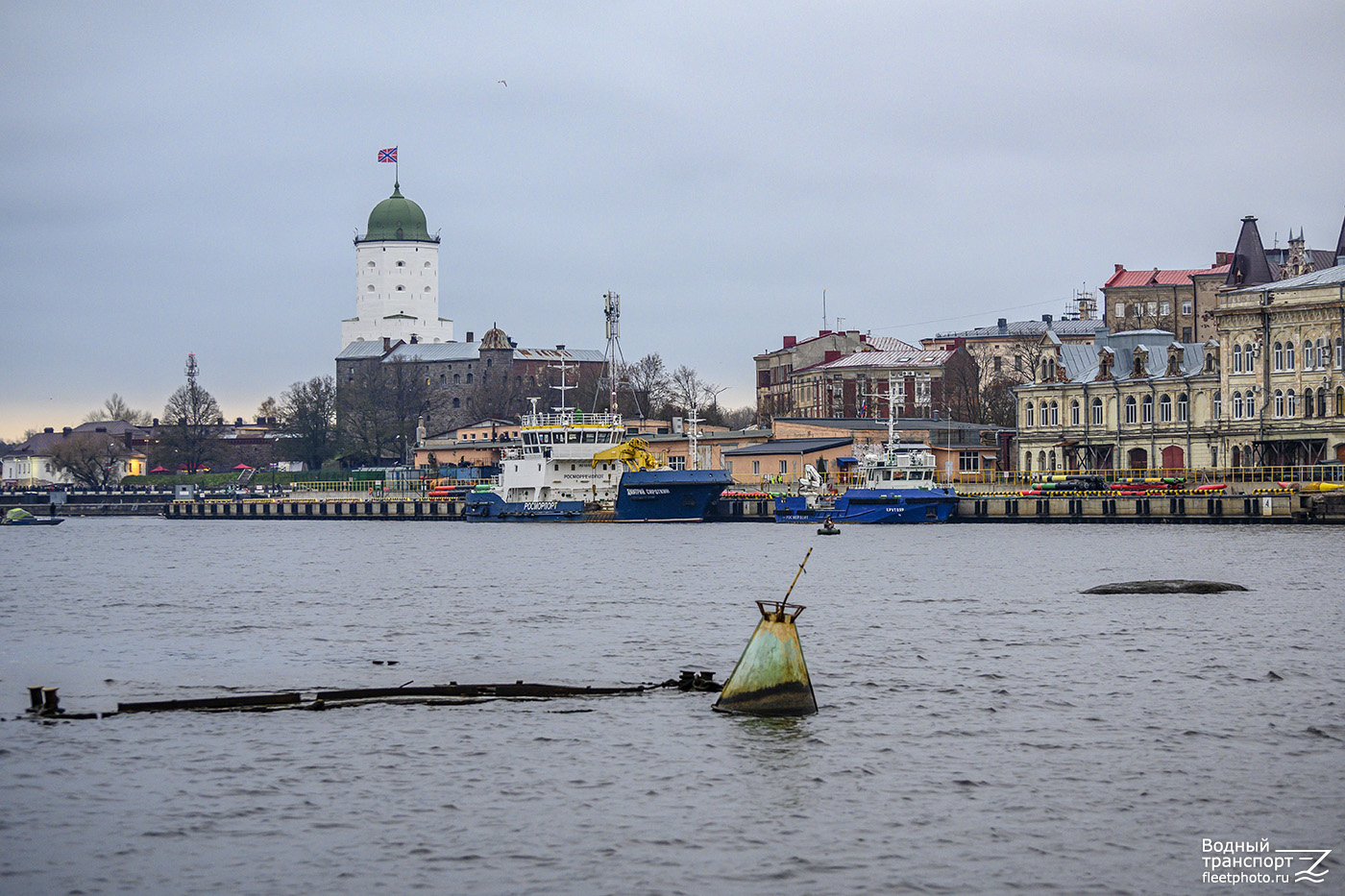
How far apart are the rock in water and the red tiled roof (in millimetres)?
101610

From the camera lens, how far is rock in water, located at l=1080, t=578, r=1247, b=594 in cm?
4056

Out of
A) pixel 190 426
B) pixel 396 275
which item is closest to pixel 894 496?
pixel 190 426

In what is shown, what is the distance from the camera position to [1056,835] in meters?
17.0

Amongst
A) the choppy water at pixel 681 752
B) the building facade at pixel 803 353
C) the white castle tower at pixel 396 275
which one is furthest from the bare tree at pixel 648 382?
the choppy water at pixel 681 752

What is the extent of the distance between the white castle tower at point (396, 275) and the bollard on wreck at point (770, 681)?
17249 centimetres

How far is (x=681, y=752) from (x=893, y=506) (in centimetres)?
6338

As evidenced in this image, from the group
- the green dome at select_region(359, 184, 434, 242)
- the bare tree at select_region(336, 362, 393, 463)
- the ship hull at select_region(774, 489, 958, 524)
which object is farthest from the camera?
the green dome at select_region(359, 184, 434, 242)

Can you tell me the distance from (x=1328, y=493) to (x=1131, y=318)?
67992 millimetres

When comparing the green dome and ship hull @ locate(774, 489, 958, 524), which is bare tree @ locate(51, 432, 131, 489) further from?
ship hull @ locate(774, 489, 958, 524)

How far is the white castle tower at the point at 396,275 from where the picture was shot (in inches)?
7564

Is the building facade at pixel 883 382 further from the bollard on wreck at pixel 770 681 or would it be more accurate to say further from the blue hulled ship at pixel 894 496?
the bollard on wreck at pixel 770 681

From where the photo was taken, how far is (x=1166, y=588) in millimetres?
40781

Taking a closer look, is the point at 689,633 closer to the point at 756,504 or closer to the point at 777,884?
the point at 777,884

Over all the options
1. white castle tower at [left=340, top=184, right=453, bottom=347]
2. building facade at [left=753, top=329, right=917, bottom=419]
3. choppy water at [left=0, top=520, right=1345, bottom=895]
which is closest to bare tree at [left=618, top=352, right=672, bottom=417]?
building facade at [left=753, top=329, right=917, bottom=419]
